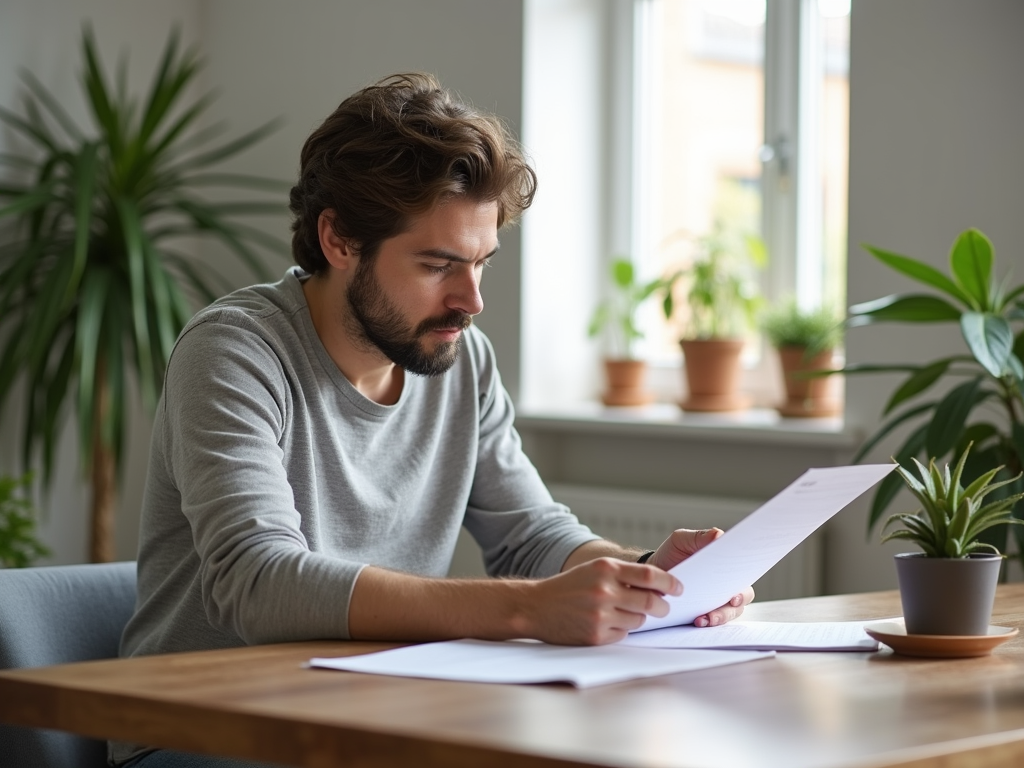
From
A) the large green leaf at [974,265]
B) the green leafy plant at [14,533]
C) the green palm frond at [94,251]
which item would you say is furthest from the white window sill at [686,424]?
the green leafy plant at [14,533]

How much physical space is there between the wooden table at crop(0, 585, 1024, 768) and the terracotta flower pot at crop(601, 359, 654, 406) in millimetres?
2171

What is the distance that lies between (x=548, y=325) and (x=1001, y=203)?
1.22 m

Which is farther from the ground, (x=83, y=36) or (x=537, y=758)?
(x=83, y=36)

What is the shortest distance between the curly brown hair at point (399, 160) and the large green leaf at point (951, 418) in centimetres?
85

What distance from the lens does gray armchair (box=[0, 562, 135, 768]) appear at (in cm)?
146

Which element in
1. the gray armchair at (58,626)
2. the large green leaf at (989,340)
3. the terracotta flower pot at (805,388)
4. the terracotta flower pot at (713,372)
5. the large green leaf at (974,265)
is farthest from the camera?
the terracotta flower pot at (713,372)

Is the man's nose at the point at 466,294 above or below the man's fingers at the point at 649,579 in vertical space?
above

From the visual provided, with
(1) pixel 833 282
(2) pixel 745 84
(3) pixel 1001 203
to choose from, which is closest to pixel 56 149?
(2) pixel 745 84

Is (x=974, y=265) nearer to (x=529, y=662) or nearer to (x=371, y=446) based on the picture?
(x=371, y=446)

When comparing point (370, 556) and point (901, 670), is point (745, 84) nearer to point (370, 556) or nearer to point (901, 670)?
point (370, 556)

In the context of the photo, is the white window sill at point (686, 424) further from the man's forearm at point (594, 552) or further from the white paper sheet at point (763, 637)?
the white paper sheet at point (763, 637)

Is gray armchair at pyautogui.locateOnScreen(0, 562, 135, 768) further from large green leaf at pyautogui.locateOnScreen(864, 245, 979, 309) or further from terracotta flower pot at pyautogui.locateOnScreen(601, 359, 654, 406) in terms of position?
terracotta flower pot at pyautogui.locateOnScreen(601, 359, 654, 406)

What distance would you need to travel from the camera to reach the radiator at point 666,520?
2.90 m

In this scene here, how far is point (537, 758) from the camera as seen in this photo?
2.82 ft
